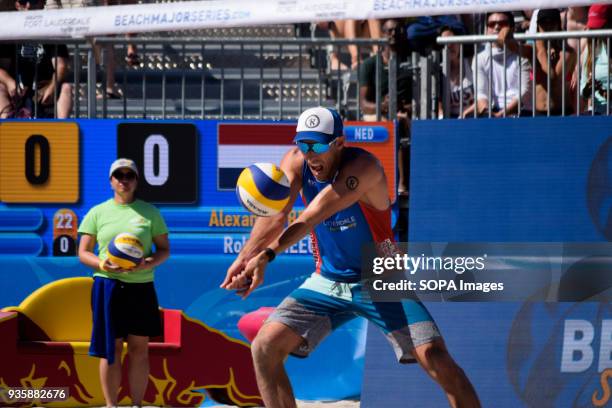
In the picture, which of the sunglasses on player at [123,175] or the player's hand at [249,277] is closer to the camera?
the player's hand at [249,277]

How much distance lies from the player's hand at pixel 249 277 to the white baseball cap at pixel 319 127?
0.82 m

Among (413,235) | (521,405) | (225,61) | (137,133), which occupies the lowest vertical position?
(521,405)

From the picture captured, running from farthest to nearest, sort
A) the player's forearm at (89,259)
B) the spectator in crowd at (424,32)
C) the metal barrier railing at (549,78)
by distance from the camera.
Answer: the spectator in crowd at (424,32) → the player's forearm at (89,259) → the metal barrier railing at (549,78)

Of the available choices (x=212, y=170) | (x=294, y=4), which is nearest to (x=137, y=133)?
(x=212, y=170)

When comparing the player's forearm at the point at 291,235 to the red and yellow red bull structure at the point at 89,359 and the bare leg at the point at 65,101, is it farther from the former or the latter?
the bare leg at the point at 65,101

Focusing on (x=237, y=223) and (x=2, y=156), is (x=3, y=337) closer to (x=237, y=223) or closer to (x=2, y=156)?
(x=2, y=156)

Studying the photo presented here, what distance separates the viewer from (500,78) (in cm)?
952

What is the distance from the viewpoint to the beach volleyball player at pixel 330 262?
22.5 feet

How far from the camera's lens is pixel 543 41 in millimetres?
9109

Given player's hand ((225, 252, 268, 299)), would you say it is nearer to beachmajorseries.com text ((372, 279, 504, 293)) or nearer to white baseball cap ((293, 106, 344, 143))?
white baseball cap ((293, 106, 344, 143))

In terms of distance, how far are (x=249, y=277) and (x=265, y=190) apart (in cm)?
67

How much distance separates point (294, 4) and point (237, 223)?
1.86 metres

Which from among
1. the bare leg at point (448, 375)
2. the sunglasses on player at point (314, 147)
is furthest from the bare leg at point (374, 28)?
the bare leg at point (448, 375)

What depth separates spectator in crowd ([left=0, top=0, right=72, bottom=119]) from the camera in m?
9.86
